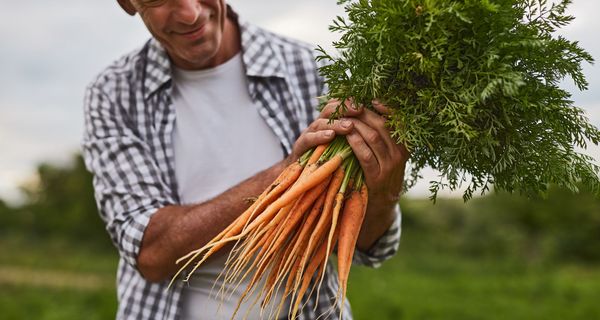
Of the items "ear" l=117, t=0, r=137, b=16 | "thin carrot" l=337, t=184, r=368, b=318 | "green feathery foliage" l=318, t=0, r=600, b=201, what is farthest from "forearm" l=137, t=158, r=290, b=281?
"ear" l=117, t=0, r=137, b=16

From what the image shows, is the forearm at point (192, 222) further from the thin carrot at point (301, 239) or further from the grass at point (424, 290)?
the grass at point (424, 290)

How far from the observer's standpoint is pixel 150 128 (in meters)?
2.60

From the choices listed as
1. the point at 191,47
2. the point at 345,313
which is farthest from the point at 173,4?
the point at 345,313

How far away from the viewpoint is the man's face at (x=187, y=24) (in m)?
2.30

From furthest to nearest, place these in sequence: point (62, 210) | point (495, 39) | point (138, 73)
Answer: point (62, 210)
point (138, 73)
point (495, 39)

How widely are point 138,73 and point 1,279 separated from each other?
1264 centimetres

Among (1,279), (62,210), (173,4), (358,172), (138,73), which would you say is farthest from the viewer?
(62,210)

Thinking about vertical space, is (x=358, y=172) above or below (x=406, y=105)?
below

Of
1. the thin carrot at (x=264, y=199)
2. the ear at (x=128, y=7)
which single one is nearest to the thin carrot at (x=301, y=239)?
the thin carrot at (x=264, y=199)

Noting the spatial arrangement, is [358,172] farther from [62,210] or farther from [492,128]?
[62,210]

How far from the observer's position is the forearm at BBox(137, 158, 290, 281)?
7.44 ft

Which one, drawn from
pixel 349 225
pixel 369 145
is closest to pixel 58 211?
pixel 349 225

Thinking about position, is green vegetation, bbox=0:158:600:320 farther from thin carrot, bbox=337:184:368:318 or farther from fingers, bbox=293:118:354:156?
fingers, bbox=293:118:354:156

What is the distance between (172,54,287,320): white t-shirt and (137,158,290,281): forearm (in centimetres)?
16
